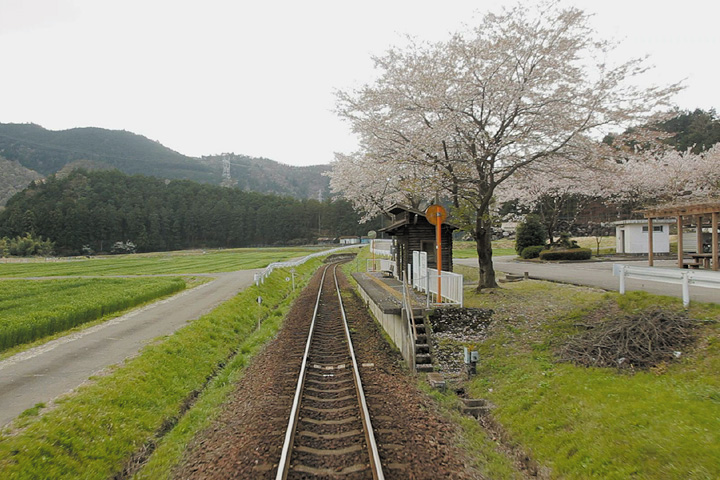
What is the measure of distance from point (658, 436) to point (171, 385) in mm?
8032

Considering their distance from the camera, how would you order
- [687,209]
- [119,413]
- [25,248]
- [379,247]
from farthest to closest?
[25,248] < [379,247] < [687,209] < [119,413]

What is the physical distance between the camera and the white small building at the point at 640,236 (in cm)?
2791

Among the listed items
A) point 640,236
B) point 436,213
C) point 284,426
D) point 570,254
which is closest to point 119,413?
point 284,426

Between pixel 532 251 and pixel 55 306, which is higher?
pixel 532 251

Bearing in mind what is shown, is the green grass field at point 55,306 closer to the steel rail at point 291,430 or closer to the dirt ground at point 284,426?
the dirt ground at point 284,426

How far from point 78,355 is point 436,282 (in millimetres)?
9385

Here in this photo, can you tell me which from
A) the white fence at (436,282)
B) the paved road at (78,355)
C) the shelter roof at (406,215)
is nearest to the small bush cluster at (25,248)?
the paved road at (78,355)

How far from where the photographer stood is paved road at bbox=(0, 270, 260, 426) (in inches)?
270

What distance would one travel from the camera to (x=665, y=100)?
441 inches

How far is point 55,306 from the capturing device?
1359 cm

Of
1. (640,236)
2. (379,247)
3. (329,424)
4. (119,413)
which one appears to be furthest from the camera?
(379,247)

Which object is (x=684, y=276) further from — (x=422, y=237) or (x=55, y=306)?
(x=55, y=306)

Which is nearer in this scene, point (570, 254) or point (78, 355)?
point (78, 355)

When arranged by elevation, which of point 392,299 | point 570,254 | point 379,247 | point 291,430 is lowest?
point 291,430
